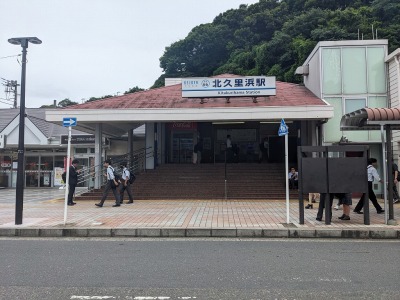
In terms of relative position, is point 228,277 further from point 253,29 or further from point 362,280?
point 253,29

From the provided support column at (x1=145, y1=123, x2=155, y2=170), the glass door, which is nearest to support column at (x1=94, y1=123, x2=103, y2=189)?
support column at (x1=145, y1=123, x2=155, y2=170)

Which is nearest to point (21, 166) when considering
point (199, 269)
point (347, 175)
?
point (199, 269)

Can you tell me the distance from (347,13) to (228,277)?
38.8 meters

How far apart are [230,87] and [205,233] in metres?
10.1

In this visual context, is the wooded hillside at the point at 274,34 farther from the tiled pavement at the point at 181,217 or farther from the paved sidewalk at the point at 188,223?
the paved sidewalk at the point at 188,223

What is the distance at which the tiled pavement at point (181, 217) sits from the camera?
9.14 meters

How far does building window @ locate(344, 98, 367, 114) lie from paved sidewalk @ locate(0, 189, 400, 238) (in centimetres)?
538

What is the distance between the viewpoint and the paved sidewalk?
8547mm

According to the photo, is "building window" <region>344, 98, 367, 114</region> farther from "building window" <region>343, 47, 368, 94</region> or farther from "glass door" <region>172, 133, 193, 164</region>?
"glass door" <region>172, 133, 193, 164</region>

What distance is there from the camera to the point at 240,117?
51.6ft

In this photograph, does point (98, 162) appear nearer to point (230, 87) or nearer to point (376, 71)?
point (230, 87)

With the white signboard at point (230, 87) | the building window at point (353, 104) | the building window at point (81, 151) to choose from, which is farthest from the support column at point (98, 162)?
the building window at point (353, 104)

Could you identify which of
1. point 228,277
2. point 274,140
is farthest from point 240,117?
point 228,277

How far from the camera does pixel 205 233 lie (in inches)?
339
